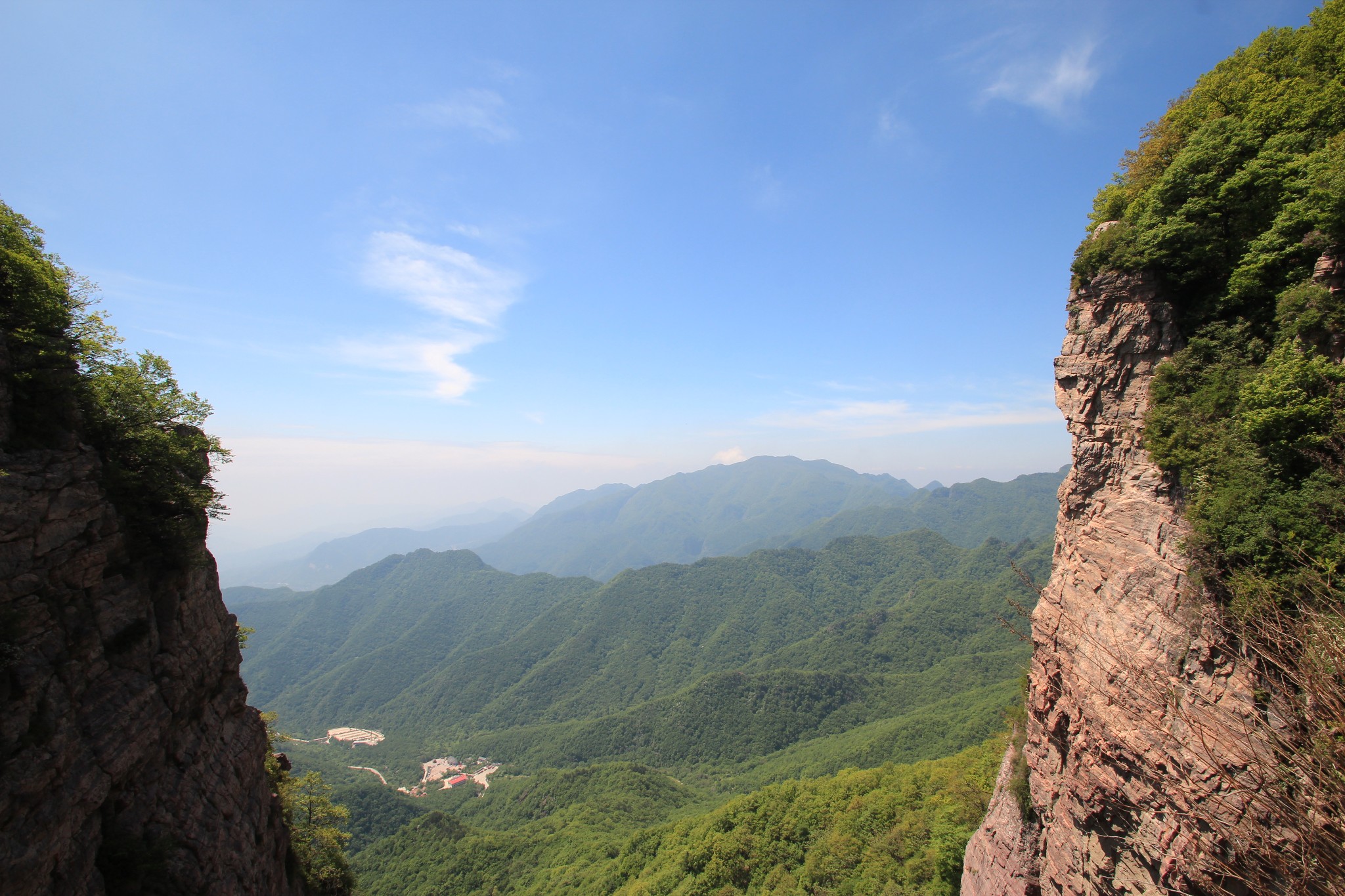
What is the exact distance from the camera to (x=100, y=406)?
12.1 m

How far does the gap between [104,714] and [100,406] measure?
740cm

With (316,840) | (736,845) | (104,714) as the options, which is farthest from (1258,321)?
(736,845)

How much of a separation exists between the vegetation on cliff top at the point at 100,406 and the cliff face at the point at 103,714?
57 centimetres

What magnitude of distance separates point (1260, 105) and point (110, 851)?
113 ft

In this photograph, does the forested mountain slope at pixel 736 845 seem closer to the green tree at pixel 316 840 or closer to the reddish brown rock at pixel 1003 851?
the reddish brown rock at pixel 1003 851

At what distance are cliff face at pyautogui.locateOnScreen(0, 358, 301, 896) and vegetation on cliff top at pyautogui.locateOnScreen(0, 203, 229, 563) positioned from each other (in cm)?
57

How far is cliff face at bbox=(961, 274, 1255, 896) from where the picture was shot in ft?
35.9

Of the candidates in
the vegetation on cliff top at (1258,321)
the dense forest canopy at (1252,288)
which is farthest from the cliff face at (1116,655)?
the dense forest canopy at (1252,288)

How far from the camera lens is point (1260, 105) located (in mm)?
13469

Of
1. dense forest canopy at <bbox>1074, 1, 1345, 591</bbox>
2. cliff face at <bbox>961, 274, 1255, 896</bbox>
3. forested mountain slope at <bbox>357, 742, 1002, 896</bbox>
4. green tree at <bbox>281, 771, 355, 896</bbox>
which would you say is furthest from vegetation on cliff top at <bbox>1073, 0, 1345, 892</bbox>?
green tree at <bbox>281, 771, 355, 896</bbox>

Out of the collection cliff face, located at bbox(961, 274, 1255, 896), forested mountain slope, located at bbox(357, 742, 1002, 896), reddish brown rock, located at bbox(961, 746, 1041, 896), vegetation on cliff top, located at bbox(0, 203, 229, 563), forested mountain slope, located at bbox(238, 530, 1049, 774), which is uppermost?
vegetation on cliff top, located at bbox(0, 203, 229, 563)

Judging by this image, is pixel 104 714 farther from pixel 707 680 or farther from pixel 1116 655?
pixel 707 680

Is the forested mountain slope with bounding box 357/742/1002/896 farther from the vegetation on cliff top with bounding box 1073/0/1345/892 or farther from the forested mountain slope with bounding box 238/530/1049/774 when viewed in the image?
the forested mountain slope with bounding box 238/530/1049/774

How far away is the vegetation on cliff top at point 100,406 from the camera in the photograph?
10539mm
